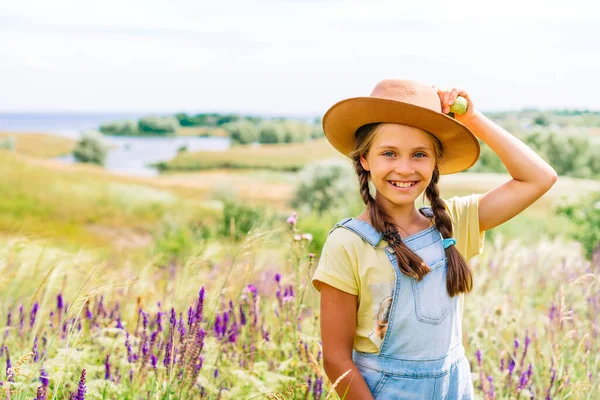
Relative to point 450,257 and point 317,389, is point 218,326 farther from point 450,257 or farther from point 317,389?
point 450,257

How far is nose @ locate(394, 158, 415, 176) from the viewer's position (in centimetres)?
207

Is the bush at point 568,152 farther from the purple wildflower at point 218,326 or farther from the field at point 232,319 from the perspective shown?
the purple wildflower at point 218,326

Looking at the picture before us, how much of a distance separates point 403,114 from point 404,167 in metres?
0.18

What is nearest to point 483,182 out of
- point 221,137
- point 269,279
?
point 269,279

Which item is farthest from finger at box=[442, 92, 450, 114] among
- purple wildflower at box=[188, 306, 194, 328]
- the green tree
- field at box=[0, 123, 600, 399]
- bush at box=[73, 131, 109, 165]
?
the green tree

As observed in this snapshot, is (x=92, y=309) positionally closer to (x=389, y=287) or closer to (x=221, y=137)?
(x=389, y=287)

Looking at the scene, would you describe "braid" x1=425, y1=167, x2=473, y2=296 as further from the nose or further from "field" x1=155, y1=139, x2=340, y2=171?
"field" x1=155, y1=139, x2=340, y2=171

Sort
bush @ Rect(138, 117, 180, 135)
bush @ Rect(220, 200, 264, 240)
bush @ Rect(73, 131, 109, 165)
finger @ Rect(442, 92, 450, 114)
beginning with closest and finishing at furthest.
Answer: finger @ Rect(442, 92, 450, 114)
bush @ Rect(220, 200, 264, 240)
bush @ Rect(73, 131, 109, 165)
bush @ Rect(138, 117, 180, 135)

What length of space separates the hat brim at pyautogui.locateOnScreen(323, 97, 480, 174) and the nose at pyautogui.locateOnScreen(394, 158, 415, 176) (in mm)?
136

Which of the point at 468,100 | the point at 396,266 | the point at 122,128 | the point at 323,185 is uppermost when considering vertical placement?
the point at 122,128

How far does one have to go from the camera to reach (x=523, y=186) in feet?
7.73

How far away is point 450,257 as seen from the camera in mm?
2148

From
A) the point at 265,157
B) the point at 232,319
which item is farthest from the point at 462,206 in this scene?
the point at 265,157

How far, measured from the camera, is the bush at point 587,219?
745 cm
